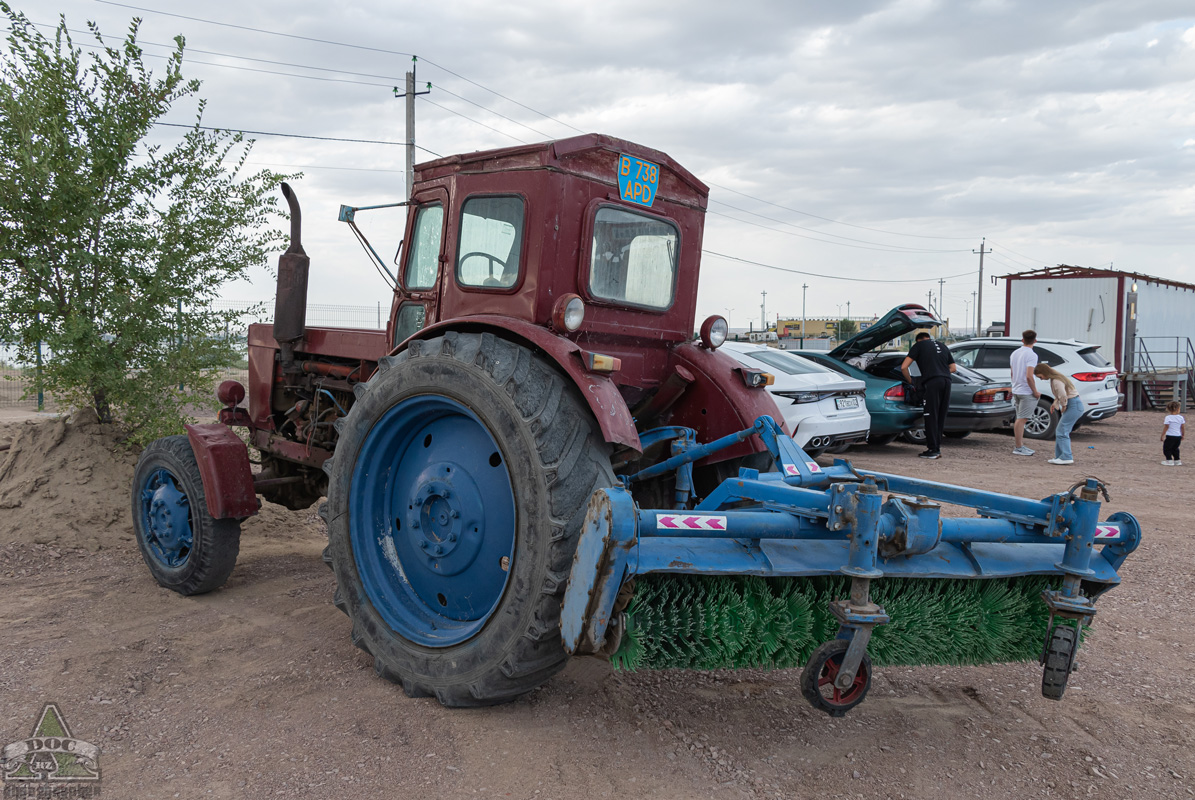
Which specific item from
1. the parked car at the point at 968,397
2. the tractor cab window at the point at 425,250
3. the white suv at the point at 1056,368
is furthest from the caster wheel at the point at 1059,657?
the white suv at the point at 1056,368

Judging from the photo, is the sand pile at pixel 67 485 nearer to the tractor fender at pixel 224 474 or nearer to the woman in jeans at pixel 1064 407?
the tractor fender at pixel 224 474

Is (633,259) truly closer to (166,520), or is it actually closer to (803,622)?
(803,622)

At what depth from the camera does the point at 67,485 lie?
577cm

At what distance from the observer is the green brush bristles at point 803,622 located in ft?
8.99

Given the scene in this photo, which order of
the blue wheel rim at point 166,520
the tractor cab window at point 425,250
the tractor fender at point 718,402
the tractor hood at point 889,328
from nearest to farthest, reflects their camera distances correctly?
the tractor fender at point 718,402, the tractor cab window at point 425,250, the blue wheel rim at point 166,520, the tractor hood at point 889,328

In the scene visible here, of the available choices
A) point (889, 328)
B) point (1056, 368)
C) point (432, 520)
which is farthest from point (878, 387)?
point (432, 520)

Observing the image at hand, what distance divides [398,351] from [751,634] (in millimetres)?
1842

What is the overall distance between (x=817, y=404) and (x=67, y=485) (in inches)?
262

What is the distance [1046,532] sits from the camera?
288 centimetres

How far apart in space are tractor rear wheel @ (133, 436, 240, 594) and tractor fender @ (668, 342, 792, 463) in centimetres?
253

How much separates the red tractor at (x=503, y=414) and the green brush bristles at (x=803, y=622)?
0.36m

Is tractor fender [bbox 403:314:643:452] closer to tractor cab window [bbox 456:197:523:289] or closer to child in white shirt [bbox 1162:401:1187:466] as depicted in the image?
tractor cab window [bbox 456:197:523:289]

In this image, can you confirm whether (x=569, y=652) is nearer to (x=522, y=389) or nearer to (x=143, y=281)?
(x=522, y=389)

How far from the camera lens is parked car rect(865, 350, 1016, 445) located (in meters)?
11.8
